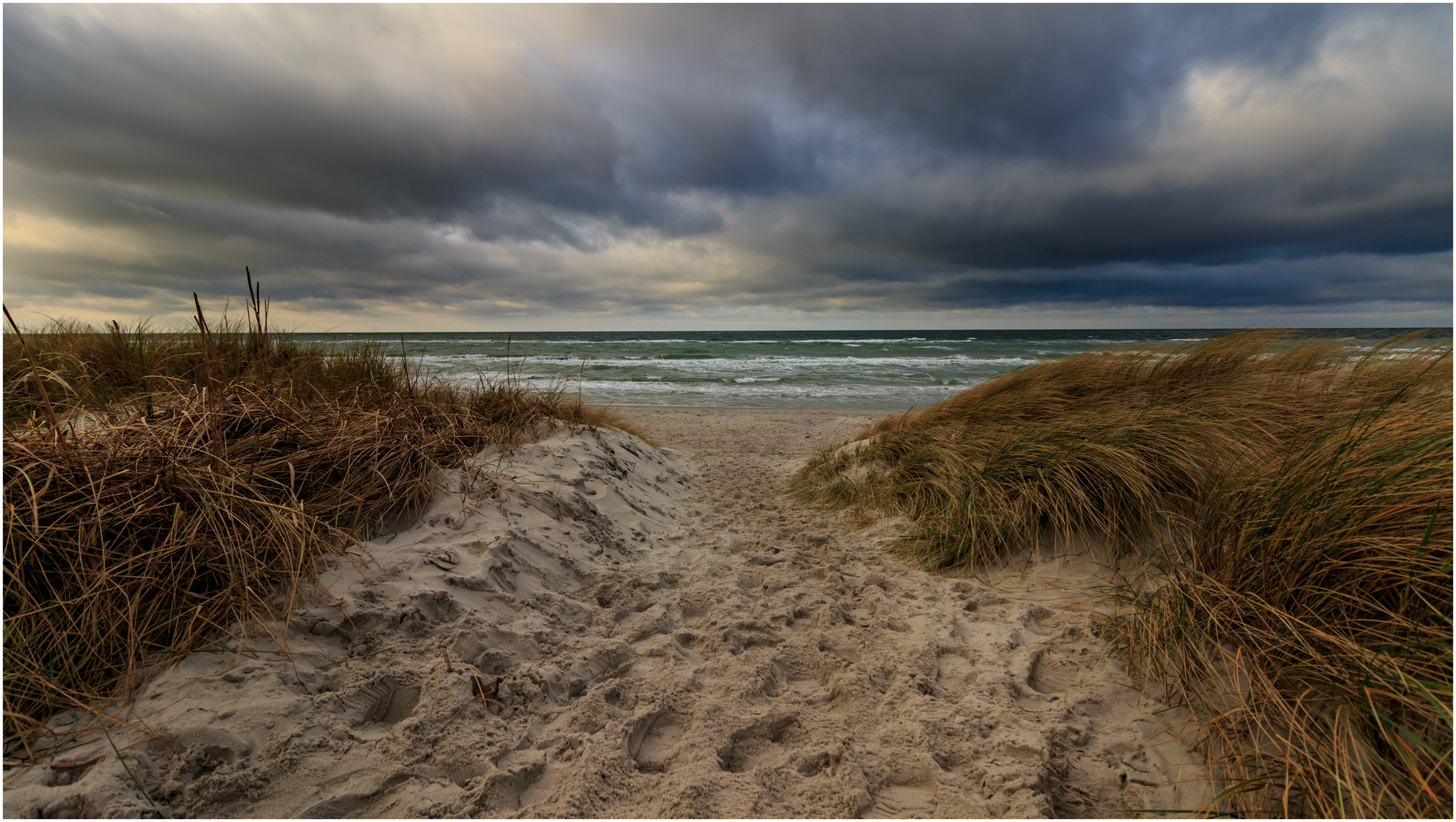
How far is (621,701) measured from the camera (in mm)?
2174

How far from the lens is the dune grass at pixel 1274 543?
143 centimetres

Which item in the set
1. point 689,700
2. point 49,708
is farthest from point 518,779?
point 49,708

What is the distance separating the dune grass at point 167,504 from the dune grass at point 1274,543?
3.23m

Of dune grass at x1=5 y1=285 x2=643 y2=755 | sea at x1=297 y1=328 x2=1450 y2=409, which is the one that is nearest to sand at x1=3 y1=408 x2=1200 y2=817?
dune grass at x1=5 y1=285 x2=643 y2=755

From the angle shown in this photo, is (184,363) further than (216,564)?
Yes

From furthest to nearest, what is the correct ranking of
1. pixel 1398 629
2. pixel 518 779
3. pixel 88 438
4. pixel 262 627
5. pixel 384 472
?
pixel 384 472, pixel 88 438, pixel 262 627, pixel 518 779, pixel 1398 629

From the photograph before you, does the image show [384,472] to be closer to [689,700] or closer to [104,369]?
[689,700]

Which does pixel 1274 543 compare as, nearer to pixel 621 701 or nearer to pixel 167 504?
pixel 621 701

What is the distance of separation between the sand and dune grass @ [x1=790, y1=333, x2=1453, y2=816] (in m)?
0.23

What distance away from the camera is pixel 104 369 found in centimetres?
410

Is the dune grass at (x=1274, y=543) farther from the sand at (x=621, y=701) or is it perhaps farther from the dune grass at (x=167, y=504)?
the dune grass at (x=167, y=504)

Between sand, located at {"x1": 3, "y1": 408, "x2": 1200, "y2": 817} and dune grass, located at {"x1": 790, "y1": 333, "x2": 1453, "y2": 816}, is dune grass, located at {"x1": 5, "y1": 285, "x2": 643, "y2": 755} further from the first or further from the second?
dune grass, located at {"x1": 790, "y1": 333, "x2": 1453, "y2": 816}

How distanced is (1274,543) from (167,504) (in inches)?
164

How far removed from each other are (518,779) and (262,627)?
1144mm
